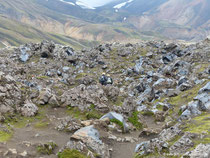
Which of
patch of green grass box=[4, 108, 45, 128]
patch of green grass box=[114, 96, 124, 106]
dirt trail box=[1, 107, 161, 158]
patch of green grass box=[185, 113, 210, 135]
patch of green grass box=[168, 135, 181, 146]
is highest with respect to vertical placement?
patch of green grass box=[185, 113, 210, 135]

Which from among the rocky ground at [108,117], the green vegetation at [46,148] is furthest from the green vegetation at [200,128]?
the green vegetation at [46,148]

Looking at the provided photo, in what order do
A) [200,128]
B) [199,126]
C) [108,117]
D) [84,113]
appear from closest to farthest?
[200,128], [199,126], [108,117], [84,113]

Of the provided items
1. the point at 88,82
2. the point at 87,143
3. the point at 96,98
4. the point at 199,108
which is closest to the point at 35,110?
the point at 96,98

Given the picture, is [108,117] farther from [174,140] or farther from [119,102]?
[174,140]

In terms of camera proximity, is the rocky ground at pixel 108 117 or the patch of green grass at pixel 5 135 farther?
the patch of green grass at pixel 5 135

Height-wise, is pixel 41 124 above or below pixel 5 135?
below

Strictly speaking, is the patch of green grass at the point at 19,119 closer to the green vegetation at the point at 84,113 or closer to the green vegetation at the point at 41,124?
the green vegetation at the point at 41,124

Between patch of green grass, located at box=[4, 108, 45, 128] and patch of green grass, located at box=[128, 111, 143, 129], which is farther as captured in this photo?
patch of green grass, located at box=[128, 111, 143, 129]

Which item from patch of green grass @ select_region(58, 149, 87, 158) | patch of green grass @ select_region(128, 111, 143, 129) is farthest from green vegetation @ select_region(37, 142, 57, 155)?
patch of green grass @ select_region(128, 111, 143, 129)

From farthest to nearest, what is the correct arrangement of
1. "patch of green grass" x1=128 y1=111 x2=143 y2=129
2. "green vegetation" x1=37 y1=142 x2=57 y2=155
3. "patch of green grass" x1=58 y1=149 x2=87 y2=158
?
"patch of green grass" x1=128 y1=111 x2=143 y2=129 → "green vegetation" x1=37 y1=142 x2=57 y2=155 → "patch of green grass" x1=58 y1=149 x2=87 y2=158

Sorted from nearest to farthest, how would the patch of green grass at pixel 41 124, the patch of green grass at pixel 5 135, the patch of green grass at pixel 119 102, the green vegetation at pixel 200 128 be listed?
the green vegetation at pixel 200 128 → the patch of green grass at pixel 5 135 → the patch of green grass at pixel 41 124 → the patch of green grass at pixel 119 102

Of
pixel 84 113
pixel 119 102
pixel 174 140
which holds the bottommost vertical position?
pixel 84 113

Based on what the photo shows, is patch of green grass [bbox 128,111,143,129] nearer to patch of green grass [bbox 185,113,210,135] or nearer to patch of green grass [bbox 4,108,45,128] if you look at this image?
patch of green grass [bbox 185,113,210,135]

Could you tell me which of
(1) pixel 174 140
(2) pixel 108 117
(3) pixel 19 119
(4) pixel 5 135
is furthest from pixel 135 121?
(4) pixel 5 135
